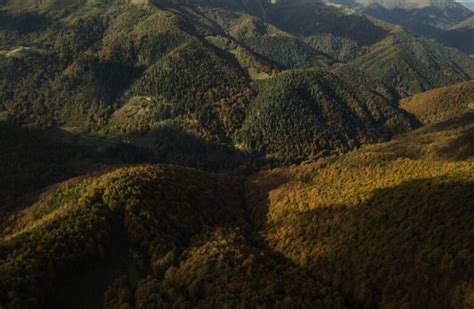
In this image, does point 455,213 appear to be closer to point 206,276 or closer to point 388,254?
point 388,254

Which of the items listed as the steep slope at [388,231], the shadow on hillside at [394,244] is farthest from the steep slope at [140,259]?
the steep slope at [388,231]

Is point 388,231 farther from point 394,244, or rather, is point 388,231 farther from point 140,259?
point 140,259

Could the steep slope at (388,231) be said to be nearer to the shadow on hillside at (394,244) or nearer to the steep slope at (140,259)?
the shadow on hillside at (394,244)

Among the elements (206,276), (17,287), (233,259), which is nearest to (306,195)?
(233,259)

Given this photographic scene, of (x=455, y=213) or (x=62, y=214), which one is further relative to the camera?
(x=62, y=214)

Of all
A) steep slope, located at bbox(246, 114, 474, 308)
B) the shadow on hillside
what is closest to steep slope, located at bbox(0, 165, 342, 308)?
the shadow on hillside

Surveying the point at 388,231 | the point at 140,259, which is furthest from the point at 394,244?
the point at 140,259
